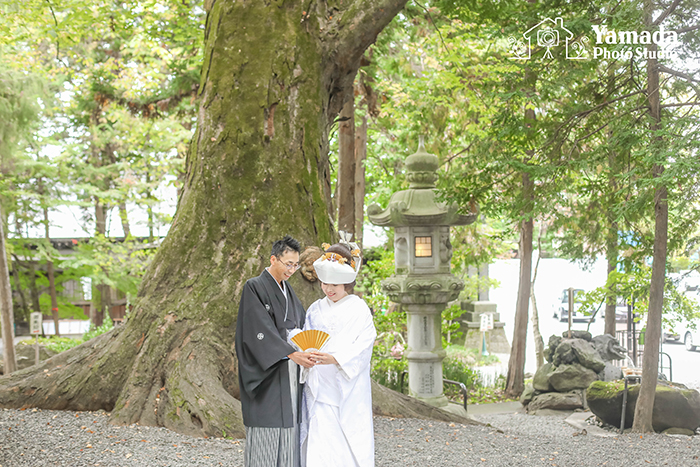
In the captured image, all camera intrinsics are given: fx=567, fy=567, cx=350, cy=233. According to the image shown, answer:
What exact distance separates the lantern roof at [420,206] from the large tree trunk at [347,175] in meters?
1.32

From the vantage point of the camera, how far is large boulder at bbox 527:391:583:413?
34.6 ft

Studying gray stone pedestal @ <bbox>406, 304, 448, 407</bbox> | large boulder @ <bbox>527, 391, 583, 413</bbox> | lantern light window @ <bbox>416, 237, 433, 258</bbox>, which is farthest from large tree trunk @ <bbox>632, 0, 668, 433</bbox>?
large boulder @ <bbox>527, 391, 583, 413</bbox>

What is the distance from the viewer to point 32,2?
7.64 m

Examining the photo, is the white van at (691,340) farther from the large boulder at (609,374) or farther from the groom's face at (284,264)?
the groom's face at (284,264)

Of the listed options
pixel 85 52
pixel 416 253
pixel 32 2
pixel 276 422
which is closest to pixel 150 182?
pixel 85 52

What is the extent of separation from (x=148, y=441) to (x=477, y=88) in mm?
7764

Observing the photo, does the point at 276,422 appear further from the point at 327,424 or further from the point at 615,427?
the point at 615,427

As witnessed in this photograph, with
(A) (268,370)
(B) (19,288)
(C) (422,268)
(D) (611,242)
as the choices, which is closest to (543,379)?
(D) (611,242)

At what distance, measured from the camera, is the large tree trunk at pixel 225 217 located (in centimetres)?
477

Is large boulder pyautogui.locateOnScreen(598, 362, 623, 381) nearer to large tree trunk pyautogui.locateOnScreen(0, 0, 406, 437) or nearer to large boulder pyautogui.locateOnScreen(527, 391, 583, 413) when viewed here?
large boulder pyautogui.locateOnScreen(527, 391, 583, 413)

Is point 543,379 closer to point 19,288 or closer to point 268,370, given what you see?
point 268,370

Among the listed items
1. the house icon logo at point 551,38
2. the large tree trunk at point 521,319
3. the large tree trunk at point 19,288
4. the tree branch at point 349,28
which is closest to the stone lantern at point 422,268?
the house icon logo at point 551,38

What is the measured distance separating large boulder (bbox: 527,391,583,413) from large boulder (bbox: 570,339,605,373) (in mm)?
626

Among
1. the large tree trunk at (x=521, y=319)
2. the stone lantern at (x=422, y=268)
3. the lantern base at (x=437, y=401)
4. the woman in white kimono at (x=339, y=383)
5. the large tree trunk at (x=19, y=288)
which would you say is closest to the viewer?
the woman in white kimono at (x=339, y=383)
